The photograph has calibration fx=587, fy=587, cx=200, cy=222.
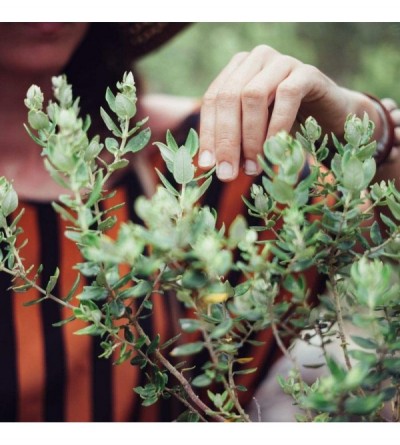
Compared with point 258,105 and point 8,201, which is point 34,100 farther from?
point 258,105

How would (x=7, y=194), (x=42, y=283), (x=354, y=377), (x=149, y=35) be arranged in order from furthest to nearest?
(x=149, y=35) → (x=42, y=283) → (x=7, y=194) → (x=354, y=377)

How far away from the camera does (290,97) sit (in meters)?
0.68

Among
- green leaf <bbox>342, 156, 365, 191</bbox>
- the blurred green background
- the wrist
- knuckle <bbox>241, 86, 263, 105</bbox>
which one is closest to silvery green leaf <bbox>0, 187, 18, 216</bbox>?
green leaf <bbox>342, 156, 365, 191</bbox>

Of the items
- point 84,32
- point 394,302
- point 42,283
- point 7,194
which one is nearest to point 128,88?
point 7,194

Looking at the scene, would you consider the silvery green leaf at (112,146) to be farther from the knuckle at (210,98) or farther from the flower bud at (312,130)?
the knuckle at (210,98)

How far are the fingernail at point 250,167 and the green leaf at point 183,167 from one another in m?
0.25

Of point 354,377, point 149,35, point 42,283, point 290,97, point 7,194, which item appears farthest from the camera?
point 149,35

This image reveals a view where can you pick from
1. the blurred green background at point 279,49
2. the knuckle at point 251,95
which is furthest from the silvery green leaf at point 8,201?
the blurred green background at point 279,49

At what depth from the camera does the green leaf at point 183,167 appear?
0.39 metres

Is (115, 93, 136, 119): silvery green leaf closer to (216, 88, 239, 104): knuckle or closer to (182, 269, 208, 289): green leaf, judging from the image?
(182, 269, 208, 289): green leaf

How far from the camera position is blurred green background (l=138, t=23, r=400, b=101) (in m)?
2.69

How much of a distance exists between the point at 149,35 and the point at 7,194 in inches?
41.8

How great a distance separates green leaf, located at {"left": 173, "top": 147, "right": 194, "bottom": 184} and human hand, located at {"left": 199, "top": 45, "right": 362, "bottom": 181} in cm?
25
